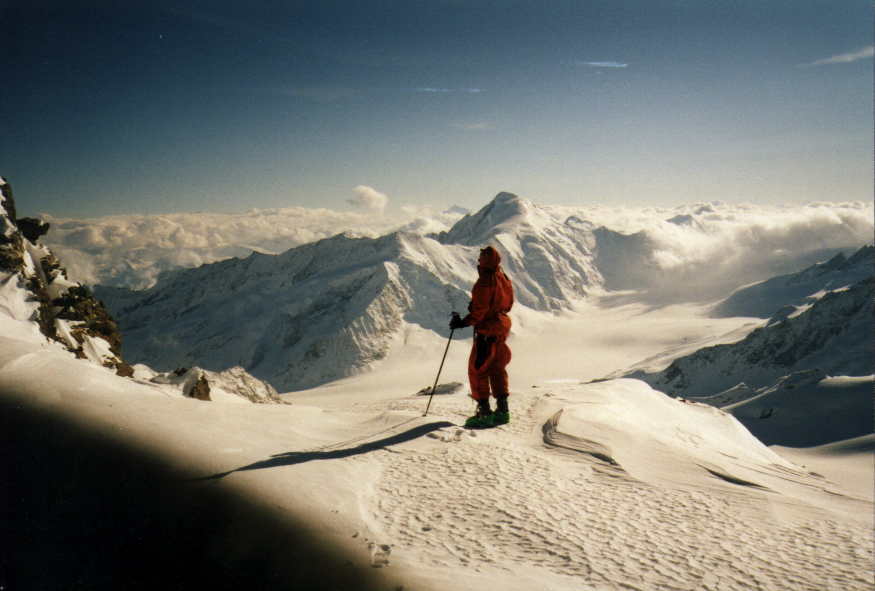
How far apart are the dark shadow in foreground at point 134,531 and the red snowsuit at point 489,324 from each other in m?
4.11

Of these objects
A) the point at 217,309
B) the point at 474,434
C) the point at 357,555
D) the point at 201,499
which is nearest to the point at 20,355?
the point at 201,499

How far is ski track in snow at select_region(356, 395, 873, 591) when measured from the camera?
3.50 meters

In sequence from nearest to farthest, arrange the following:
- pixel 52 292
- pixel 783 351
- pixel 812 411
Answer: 1. pixel 52 292
2. pixel 812 411
3. pixel 783 351

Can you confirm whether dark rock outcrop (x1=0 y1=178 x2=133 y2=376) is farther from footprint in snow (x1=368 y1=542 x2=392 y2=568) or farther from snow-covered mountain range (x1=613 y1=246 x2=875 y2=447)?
snow-covered mountain range (x1=613 y1=246 x2=875 y2=447)

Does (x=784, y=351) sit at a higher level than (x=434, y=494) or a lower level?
lower

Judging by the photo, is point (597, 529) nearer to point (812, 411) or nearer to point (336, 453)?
point (336, 453)

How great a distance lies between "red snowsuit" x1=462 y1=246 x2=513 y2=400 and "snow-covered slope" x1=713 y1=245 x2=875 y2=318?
185 metres

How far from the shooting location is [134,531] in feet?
11.5

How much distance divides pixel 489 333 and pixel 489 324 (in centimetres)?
14

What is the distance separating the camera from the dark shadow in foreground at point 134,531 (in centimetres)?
316

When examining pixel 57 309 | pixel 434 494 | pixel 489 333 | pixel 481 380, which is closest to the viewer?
pixel 434 494

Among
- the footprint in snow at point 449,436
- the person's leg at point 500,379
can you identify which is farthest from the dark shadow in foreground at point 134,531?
the person's leg at point 500,379

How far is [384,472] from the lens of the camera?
4961 millimetres

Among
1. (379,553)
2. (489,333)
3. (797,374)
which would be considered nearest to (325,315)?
(797,374)
